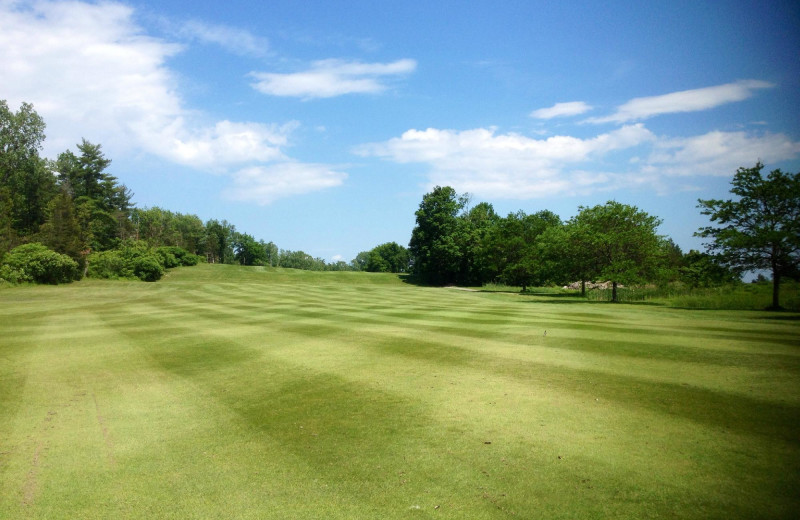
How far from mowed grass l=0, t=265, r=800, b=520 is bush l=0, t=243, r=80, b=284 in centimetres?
4618

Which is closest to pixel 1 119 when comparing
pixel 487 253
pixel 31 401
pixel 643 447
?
pixel 487 253

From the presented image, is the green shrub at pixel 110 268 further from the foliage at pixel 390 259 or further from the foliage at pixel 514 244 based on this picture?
the foliage at pixel 390 259

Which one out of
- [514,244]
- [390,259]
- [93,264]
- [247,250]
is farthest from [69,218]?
[390,259]

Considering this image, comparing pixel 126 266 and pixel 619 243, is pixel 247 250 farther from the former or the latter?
pixel 619 243

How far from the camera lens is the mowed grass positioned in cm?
436

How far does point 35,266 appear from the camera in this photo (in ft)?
157

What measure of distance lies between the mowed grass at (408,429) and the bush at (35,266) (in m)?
46.2

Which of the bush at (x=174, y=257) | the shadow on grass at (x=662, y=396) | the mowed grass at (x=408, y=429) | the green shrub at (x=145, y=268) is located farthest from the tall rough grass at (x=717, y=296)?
the bush at (x=174, y=257)

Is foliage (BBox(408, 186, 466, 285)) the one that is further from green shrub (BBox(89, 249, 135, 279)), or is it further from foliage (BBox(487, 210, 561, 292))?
green shrub (BBox(89, 249, 135, 279))

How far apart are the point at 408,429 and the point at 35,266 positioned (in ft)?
195

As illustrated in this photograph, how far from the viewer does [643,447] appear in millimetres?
5344

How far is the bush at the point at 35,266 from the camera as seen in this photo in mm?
46875

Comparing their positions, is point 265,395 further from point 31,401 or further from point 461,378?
point 31,401

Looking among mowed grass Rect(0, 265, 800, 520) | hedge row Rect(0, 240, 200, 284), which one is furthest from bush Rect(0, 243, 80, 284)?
mowed grass Rect(0, 265, 800, 520)
